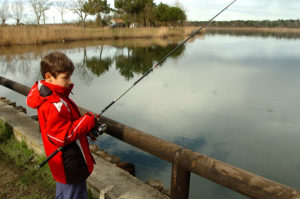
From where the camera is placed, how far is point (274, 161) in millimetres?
4309

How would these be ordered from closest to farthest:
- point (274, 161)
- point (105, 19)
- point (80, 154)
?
point (80, 154) < point (274, 161) < point (105, 19)

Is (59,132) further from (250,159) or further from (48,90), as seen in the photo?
(250,159)

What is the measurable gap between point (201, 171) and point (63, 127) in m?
0.86

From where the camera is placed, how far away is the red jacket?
4.60 ft

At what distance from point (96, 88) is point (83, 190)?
726 cm

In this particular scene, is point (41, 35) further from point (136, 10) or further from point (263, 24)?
point (263, 24)

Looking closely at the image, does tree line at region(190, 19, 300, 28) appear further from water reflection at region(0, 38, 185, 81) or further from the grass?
the grass

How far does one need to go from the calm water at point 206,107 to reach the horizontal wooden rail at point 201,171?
6.98ft

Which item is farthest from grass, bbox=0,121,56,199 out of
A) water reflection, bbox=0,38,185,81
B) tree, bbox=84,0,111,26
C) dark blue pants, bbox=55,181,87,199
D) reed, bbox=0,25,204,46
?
tree, bbox=84,0,111,26

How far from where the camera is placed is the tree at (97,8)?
39.0m

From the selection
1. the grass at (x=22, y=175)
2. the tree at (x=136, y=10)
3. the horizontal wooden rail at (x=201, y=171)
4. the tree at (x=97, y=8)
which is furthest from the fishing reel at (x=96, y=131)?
the tree at (x=136, y=10)

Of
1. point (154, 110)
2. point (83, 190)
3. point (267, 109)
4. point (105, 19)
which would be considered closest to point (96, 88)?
point (154, 110)

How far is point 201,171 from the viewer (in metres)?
1.45

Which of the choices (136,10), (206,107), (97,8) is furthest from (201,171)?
(136,10)
